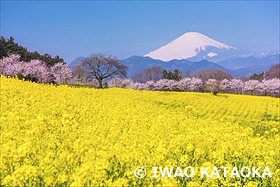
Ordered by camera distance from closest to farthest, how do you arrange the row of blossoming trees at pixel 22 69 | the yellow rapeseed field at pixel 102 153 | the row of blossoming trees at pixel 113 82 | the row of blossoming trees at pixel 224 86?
the yellow rapeseed field at pixel 102 153 < the row of blossoming trees at pixel 22 69 < the row of blossoming trees at pixel 113 82 < the row of blossoming trees at pixel 224 86

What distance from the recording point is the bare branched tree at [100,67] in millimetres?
67438

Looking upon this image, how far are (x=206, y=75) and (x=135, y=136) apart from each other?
140 meters

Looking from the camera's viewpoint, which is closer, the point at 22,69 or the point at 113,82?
the point at 22,69

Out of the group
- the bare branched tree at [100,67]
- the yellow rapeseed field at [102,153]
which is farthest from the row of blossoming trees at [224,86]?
the yellow rapeseed field at [102,153]

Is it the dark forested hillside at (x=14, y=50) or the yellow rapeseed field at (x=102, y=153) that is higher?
the dark forested hillside at (x=14, y=50)

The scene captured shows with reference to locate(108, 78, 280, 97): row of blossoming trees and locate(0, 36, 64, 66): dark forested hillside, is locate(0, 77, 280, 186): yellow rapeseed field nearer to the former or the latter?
locate(0, 36, 64, 66): dark forested hillside

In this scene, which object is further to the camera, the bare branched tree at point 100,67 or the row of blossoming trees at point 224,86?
the row of blossoming trees at point 224,86

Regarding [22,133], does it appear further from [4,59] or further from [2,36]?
[2,36]

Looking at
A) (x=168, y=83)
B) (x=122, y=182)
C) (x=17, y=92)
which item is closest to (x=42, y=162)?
(x=122, y=182)

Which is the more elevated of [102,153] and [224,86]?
[224,86]

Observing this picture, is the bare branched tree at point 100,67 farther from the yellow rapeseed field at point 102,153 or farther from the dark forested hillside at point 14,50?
the yellow rapeseed field at point 102,153

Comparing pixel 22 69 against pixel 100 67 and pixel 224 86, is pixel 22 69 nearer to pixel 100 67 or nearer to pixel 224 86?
pixel 100 67

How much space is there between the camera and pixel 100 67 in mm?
69812

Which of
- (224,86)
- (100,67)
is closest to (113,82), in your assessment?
(224,86)
